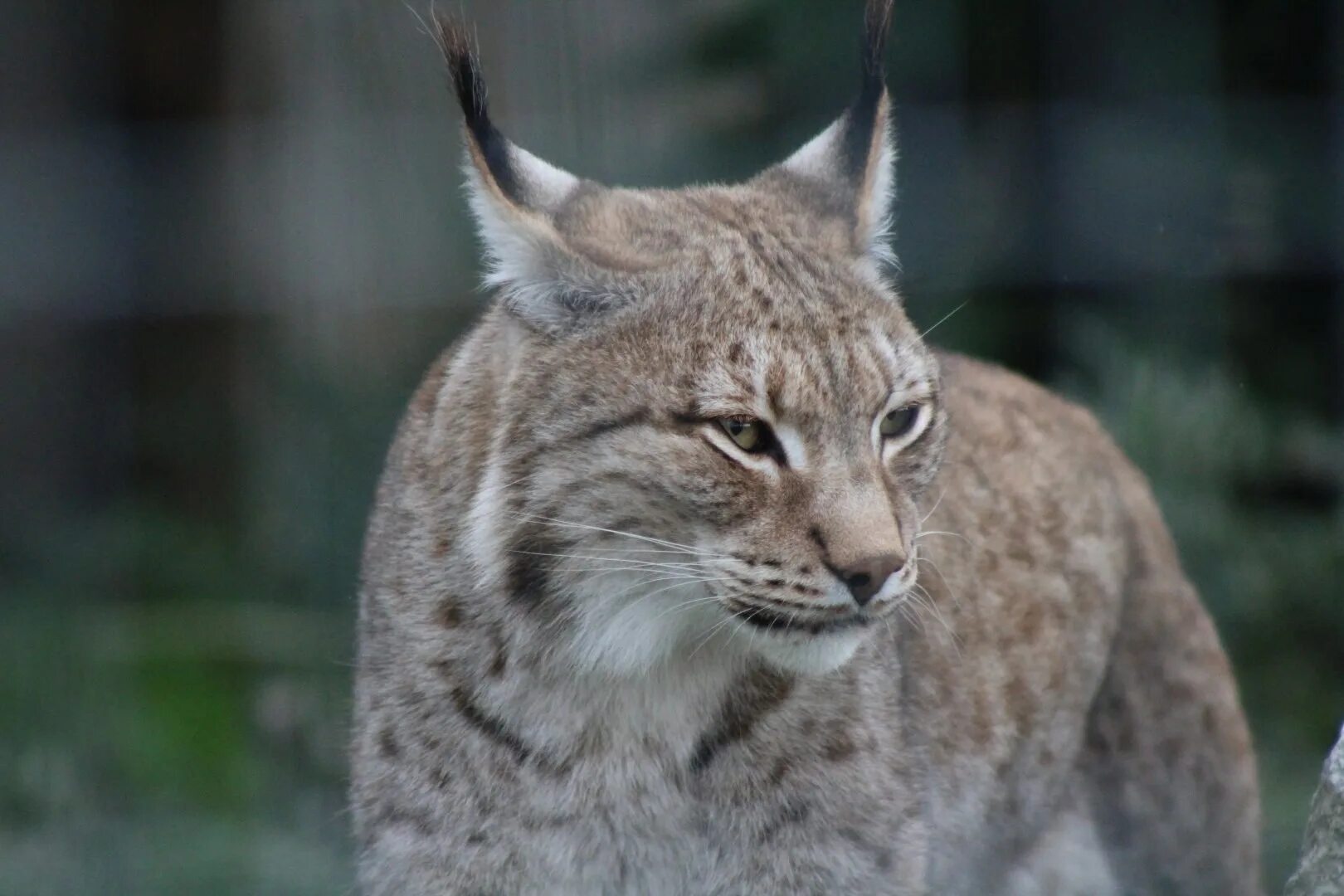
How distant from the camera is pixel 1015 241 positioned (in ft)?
16.5

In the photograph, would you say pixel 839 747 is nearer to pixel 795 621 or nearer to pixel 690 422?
pixel 795 621

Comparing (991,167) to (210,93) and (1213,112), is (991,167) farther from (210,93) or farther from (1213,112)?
(210,93)

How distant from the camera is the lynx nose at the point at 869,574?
248cm

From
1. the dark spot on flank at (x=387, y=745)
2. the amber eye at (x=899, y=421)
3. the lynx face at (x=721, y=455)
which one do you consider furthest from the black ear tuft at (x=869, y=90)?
the dark spot on flank at (x=387, y=745)

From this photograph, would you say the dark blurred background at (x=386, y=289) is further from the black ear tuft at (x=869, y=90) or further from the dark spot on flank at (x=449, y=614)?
the dark spot on flank at (x=449, y=614)

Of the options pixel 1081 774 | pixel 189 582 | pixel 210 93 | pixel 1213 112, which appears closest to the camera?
pixel 1081 774

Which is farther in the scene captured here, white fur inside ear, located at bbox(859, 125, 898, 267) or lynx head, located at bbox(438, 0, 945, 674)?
white fur inside ear, located at bbox(859, 125, 898, 267)

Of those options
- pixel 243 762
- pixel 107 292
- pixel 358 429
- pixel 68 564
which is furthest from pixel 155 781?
pixel 107 292

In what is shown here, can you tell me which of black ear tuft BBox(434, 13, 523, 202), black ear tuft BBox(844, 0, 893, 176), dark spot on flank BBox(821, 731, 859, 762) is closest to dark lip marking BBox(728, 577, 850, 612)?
dark spot on flank BBox(821, 731, 859, 762)

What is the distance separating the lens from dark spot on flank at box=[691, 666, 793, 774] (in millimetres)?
2869

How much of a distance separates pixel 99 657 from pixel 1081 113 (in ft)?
10.2

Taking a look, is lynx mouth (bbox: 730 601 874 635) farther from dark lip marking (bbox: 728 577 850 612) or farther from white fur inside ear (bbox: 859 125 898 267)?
white fur inside ear (bbox: 859 125 898 267)

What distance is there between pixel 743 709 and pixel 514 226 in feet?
2.79

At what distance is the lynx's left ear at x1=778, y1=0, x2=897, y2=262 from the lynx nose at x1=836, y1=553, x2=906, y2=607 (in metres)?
0.68
